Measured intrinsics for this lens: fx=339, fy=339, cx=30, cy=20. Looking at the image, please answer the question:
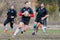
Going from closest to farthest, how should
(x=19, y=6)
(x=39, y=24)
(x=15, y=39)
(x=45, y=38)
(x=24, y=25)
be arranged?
(x=15, y=39) → (x=45, y=38) → (x=24, y=25) → (x=39, y=24) → (x=19, y=6)

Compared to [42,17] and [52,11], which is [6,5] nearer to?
[52,11]

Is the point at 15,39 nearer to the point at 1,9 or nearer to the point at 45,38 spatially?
the point at 45,38

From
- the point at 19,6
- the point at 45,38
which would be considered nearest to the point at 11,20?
the point at 45,38

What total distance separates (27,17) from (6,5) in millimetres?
15914

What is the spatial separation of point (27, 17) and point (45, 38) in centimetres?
174

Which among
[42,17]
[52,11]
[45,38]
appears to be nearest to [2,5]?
[52,11]

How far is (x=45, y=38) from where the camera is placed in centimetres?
1575

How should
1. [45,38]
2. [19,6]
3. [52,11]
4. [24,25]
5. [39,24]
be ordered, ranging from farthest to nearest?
[52,11] < [19,6] < [39,24] < [24,25] < [45,38]

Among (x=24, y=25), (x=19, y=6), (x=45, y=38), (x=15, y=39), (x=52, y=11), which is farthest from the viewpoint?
(x=52, y=11)

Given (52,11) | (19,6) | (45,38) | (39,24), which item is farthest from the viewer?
(52,11)

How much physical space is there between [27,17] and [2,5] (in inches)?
635

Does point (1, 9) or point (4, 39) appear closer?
point (4, 39)

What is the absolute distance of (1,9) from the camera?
A: 109 feet

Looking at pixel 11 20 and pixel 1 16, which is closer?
pixel 11 20
